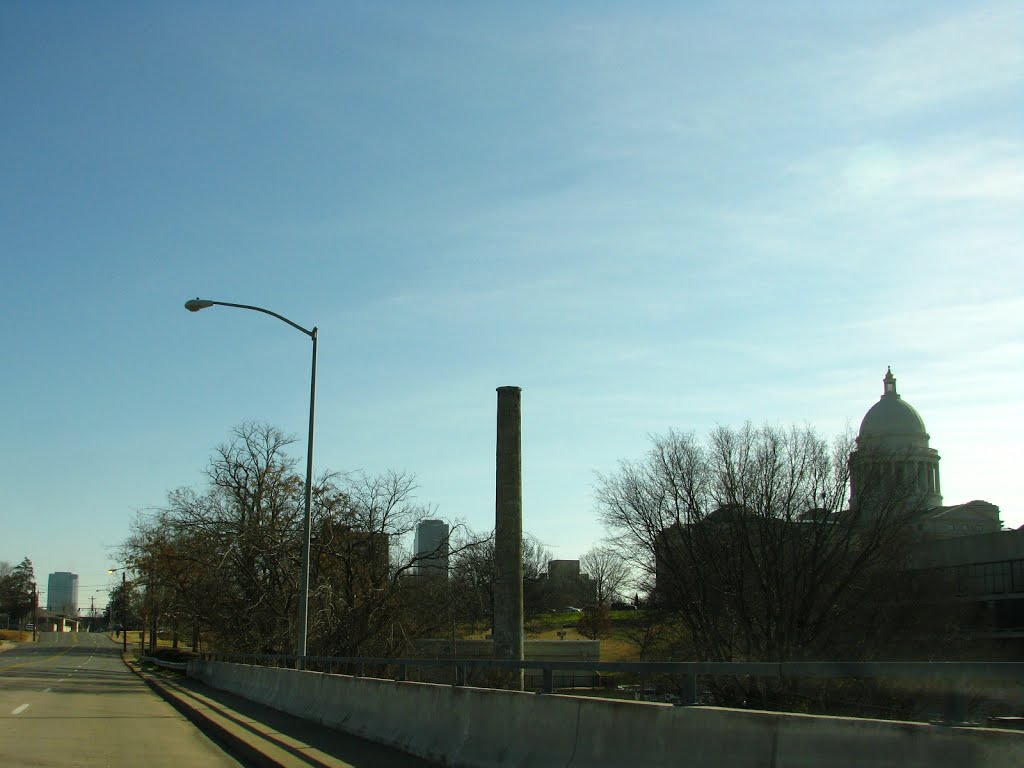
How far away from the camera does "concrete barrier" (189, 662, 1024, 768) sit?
5.16 m

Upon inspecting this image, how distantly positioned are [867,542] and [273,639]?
95.5 feet

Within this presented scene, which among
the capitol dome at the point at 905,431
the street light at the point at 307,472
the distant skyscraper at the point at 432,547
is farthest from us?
the capitol dome at the point at 905,431

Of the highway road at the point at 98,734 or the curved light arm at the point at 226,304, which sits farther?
the curved light arm at the point at 226,304

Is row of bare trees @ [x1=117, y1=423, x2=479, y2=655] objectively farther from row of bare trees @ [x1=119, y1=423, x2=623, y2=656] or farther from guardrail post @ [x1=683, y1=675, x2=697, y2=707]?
guardrail post @ [x1=683, y1=675, x2=697, y2=707]

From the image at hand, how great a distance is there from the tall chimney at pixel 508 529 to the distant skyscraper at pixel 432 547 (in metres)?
2.58

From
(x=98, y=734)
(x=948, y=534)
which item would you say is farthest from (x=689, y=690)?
(x=948, y=534)

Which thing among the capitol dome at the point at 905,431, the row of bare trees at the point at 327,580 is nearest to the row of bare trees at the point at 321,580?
the row of bare trees at the point at 327,580

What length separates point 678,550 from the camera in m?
52.6

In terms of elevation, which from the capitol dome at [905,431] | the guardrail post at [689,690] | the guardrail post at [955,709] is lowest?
the guardrail post at [689,690]

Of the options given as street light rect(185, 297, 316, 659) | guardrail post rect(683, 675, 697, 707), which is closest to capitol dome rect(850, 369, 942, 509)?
street light rect(185, 297, 316, 659)

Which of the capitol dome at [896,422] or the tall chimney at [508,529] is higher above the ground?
the capitol dome at [896,422]

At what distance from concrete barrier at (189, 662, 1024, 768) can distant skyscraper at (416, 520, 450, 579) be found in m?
27.9

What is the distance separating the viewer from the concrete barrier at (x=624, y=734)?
5160 millimetres

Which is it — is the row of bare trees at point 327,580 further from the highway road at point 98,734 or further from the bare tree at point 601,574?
the bare tree at point 601,574
